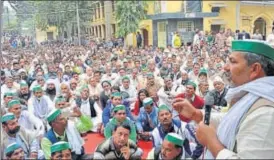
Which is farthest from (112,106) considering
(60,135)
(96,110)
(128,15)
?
(128,15)

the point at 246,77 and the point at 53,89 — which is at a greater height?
the point at 246,77

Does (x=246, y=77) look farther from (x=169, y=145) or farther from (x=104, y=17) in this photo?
(x=104, y=17)

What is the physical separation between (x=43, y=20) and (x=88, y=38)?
261 centimetres

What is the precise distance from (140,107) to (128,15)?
6.38 meters

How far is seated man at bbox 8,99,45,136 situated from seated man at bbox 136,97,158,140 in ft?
2.94

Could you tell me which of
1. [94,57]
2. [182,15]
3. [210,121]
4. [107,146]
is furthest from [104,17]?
Result: [210,121]

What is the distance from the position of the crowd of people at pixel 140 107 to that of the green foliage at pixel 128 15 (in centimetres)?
128

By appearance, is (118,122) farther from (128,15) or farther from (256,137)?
(128,15)

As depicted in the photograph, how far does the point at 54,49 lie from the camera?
6551 millimetres

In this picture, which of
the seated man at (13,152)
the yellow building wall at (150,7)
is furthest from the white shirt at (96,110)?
the yellow building wall at (150,7)

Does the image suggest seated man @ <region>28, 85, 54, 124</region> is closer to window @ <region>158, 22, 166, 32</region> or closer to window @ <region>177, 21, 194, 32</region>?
window @ <region>177, 21, 194, 32</region>

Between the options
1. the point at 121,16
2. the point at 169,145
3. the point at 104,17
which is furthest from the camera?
the point at 121,16

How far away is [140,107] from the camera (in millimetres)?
3672

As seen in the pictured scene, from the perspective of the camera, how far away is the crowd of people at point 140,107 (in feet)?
2.55
